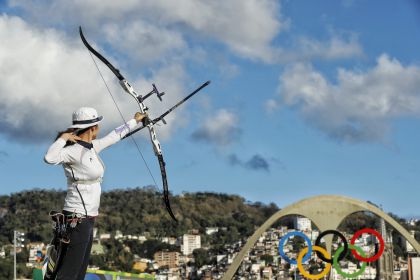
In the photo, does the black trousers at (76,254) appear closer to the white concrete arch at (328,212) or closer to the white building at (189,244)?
the white concrete arch at (328,212)

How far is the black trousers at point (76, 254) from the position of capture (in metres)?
7.14

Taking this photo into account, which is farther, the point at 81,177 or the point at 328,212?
the point at 328,212

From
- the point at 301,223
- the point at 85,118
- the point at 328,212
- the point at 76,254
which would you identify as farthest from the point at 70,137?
the point at 301,223

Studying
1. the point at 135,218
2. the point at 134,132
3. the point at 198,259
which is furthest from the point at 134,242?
the point at 134,132

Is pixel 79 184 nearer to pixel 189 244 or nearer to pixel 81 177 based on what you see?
pixel 81 177

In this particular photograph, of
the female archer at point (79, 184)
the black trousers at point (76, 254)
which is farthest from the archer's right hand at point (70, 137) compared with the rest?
the black trousers at point (76, 254)

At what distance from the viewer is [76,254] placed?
7180mm

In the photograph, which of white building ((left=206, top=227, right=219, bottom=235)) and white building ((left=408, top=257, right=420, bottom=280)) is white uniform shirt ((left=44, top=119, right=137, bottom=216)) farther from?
white building ((left=206, top=227, right=219, bottom=235))

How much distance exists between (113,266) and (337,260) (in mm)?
93054

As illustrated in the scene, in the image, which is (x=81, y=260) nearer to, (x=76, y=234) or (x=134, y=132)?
(x=76, y=234)

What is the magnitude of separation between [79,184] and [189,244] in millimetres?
174695

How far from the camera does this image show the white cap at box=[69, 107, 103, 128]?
7.37 m

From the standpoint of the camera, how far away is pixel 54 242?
23.8 feet

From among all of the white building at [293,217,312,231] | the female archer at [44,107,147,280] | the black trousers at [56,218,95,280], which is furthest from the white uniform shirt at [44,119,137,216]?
the white building at [293,217,312,231]
